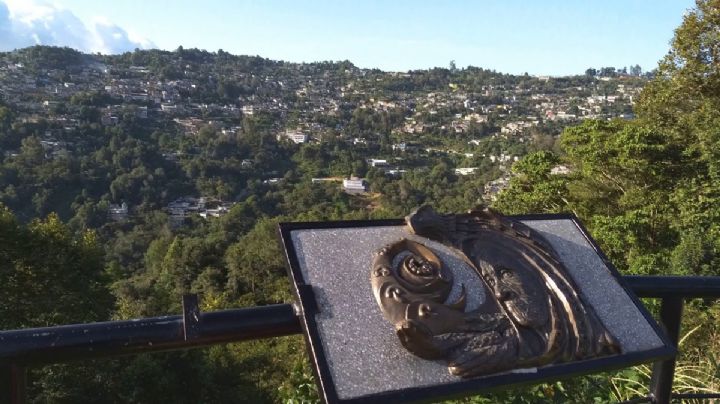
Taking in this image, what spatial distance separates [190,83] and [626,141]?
6650 centimetres

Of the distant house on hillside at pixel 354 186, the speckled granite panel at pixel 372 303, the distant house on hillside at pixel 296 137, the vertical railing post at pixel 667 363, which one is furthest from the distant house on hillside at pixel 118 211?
the vertical railing post at pixel 667 363

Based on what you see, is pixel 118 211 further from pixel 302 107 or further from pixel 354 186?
pixel 302 107

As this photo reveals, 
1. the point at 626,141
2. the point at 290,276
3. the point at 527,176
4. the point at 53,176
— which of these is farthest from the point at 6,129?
the point at 290,276

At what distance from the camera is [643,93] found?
11.7 m

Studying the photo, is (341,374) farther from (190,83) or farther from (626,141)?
(190,83)

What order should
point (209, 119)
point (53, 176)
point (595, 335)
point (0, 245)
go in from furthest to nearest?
point (209, 119) < point (53, 176) < point (0, 245) < point (595, 335)

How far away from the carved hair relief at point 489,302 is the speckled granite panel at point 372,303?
0.03 meters

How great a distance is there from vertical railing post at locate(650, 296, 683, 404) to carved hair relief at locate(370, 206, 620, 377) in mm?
326

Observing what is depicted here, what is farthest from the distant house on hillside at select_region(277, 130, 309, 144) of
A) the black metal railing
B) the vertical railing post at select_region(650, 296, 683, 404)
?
the black metal railing

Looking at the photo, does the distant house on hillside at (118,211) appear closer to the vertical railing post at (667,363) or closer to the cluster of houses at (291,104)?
the cluster of houses at (291,104)

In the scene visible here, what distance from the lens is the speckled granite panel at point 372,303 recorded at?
1.03m

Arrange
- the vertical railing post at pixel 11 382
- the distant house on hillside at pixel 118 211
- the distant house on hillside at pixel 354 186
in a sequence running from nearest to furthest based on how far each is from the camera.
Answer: the vertical railing post at pixel 11 382, the distant house on hillside at pixel 118 211, the distant house on hillside at pixel 354 186

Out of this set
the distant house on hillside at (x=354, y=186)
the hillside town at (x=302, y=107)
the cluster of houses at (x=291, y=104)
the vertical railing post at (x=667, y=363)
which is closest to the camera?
the vertical railing post at (x=667, y=363)

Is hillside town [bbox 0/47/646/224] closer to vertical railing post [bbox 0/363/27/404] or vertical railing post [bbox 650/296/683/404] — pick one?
vertical railing post [bbox 650/296/683/404]
